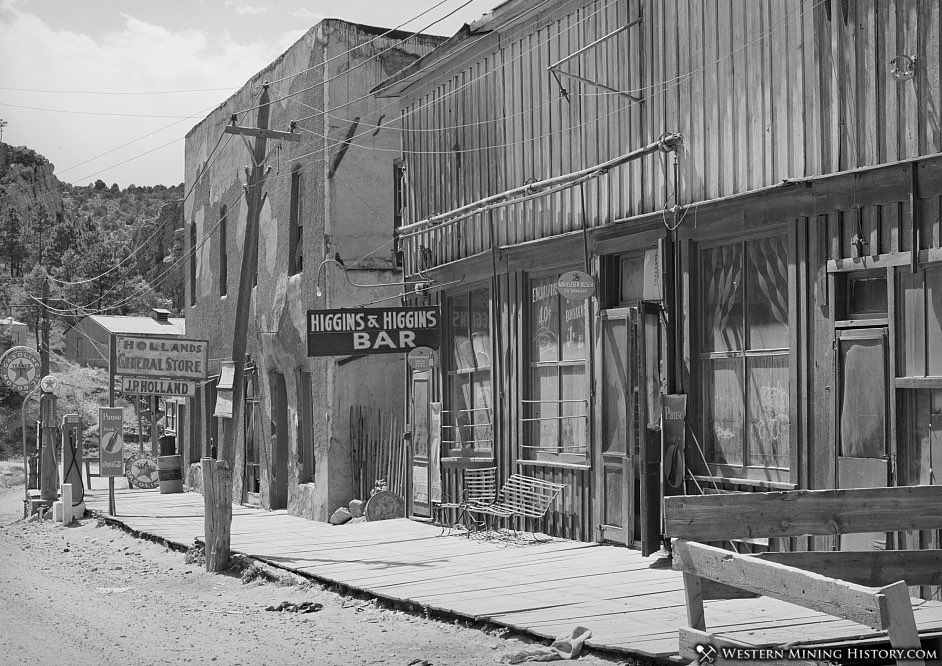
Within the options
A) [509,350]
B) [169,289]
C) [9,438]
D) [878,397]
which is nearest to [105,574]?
[509,350]

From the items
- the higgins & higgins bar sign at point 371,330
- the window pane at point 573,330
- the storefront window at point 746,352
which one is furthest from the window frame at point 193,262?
the storefront window at point 746,352

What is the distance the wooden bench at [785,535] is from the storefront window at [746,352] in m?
3.48

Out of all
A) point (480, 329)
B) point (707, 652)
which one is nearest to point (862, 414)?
point (707, 652)

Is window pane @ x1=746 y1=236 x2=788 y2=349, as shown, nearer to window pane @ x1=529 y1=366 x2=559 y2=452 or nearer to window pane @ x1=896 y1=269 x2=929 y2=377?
window pane @ x1=896 y1=269 x2=929 y2=377

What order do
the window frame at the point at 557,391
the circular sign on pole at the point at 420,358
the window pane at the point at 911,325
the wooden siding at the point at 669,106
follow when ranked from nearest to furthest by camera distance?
the window pane at the point at 911,325
the wooden siding at the point at 669,106
the window frame at the point at 557,391
the circular sign on pole at the point at 420,358

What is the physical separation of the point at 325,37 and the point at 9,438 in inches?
1314

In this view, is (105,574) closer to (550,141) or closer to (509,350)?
(509,350)

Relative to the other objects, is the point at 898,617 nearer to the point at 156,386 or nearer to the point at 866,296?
the point at 866,296

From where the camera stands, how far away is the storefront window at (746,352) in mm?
10000

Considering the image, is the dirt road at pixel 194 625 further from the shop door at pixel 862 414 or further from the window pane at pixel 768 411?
the window pane at pixel 768 411

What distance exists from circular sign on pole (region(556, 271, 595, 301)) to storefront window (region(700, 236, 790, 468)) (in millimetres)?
1399

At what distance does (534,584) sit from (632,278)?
374 cm

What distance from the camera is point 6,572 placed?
14273mm

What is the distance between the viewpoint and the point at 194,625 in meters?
9.78
